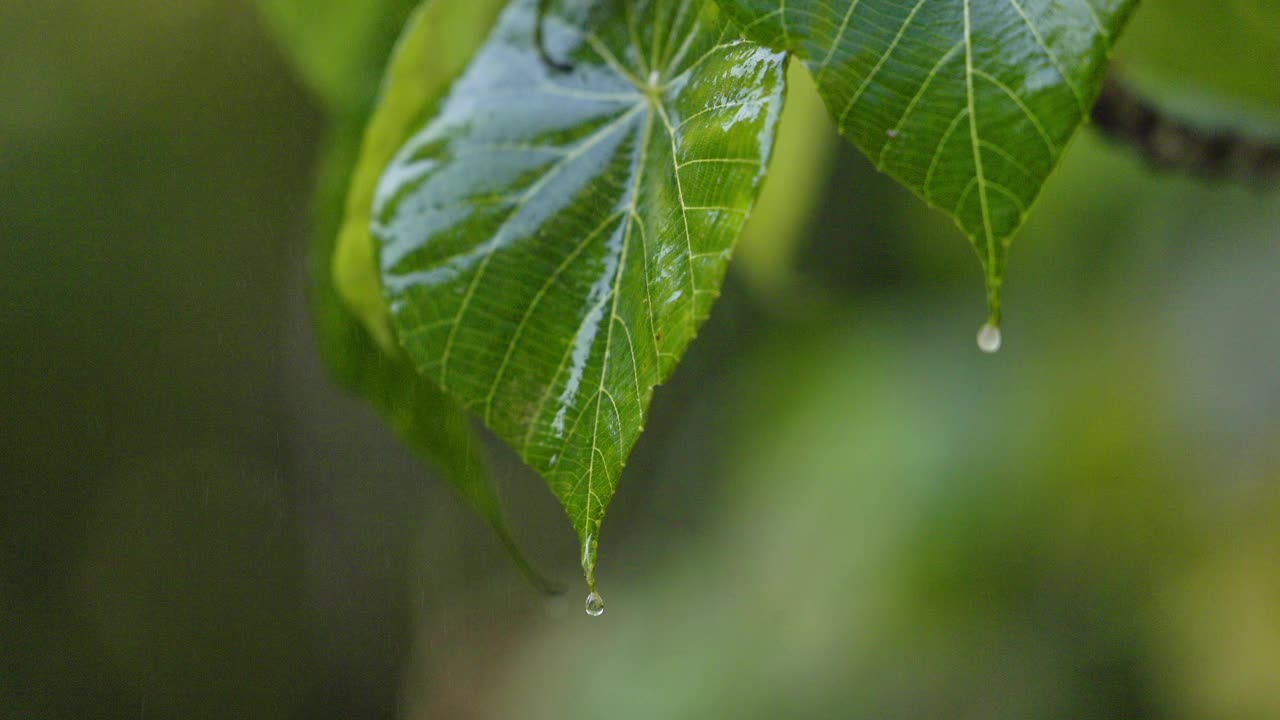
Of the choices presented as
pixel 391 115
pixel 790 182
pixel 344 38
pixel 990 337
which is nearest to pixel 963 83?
pixel 990 337

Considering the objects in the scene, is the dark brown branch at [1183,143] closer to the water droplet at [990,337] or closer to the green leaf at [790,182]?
the green leaf at [790,182]

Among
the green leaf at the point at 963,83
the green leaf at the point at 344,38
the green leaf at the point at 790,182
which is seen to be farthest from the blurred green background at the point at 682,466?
the green leaf at the point at 963,83

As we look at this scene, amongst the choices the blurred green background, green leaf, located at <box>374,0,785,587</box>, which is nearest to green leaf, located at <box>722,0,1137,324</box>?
green leaf, located at <box>374,0,785,587</box>

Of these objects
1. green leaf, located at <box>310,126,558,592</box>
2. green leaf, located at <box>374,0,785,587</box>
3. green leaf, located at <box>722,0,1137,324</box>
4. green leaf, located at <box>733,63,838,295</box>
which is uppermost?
green leaf, located at <box>722,0,1137,324</box>

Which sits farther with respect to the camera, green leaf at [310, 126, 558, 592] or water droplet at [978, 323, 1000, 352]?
green leaf at [310, 126, 558, 592]

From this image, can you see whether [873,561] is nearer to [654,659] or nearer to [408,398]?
[654,659]

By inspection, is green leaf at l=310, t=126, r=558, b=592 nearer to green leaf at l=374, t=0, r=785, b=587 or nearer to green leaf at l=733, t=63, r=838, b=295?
green leaf at l=374, t=0, r=785, b=587

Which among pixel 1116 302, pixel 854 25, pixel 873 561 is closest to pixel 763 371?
pixel 873 561
